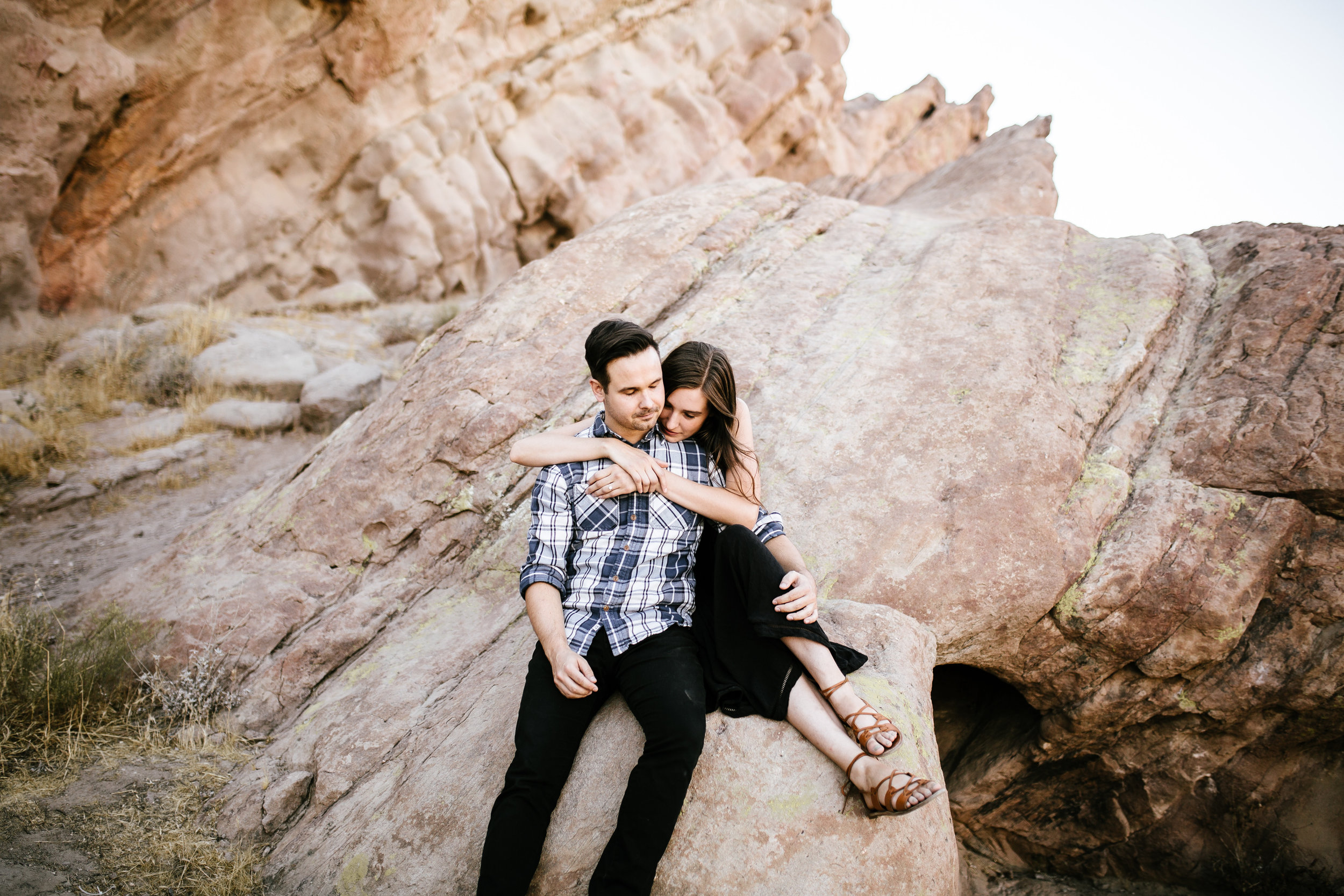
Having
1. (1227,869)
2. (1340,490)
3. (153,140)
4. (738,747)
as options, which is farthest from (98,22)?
(1227,869)

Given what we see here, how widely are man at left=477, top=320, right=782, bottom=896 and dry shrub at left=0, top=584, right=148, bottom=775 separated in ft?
7.94

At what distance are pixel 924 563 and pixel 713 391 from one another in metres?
1.35

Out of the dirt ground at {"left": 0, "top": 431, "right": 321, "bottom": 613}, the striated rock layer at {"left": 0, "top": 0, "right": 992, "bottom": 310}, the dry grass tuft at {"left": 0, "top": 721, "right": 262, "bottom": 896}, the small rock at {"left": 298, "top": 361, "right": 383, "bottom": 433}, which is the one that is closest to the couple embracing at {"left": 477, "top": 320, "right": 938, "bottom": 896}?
the dry grass tuft at {"left": 0, "top": 721, "right": 262, "bottom": 896}

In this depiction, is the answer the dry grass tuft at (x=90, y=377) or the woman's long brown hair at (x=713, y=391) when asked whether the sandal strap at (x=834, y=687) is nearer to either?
the woman's long brown hair at (x=713, y=391)

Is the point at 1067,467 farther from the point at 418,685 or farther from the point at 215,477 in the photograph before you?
the point at 215,477

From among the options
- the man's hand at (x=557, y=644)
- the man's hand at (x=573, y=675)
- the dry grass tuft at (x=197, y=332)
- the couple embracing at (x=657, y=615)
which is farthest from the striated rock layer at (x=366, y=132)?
the man's hand at (x=573, y=675)

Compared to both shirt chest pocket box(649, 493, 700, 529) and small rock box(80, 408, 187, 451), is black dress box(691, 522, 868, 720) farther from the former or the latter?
small rock box(80, 408, 187, 451)

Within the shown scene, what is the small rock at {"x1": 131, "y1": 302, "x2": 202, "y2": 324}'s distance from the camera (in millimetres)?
9180

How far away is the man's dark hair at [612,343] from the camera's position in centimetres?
304

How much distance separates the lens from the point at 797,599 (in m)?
2.81

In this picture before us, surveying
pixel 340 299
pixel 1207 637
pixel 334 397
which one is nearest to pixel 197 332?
pixel 334 397

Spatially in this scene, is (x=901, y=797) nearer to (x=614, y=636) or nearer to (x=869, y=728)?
(x=869, y=728)

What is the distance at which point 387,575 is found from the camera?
4.37 m

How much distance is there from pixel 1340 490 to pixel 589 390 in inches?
158
